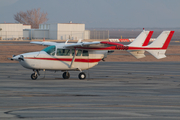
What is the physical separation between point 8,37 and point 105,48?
6197 centimetres

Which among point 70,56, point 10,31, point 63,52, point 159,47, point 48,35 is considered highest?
point 10,31

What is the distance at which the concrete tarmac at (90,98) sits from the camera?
Answer: 33.0 ft

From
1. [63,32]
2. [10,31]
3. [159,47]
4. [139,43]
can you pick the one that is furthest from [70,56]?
[10,31]

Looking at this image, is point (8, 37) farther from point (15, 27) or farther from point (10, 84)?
point (10, 84)

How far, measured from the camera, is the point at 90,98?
12.7 meters

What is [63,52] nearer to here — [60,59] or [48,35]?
[60,59]

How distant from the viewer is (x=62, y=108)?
1089 centimetres

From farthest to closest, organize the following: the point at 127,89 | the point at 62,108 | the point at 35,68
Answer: the point at 35,68
the point at 127,89
the point at 62,108

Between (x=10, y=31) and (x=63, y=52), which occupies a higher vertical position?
(x=10, y=31)

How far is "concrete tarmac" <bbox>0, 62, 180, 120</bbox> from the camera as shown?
10047 millimetres

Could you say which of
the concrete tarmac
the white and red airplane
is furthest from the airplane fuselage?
the concrete tarmac

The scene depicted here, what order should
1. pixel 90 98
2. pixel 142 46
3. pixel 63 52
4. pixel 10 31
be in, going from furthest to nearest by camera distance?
pixel 10 31, pixel 142 46, pixel 63 52, pixel 90 98

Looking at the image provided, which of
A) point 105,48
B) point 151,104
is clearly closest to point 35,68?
point 105,48

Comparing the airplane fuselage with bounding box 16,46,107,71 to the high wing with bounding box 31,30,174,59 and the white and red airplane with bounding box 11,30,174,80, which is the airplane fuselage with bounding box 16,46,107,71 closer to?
the white and red airplane with bounding box 11,30,174,80
